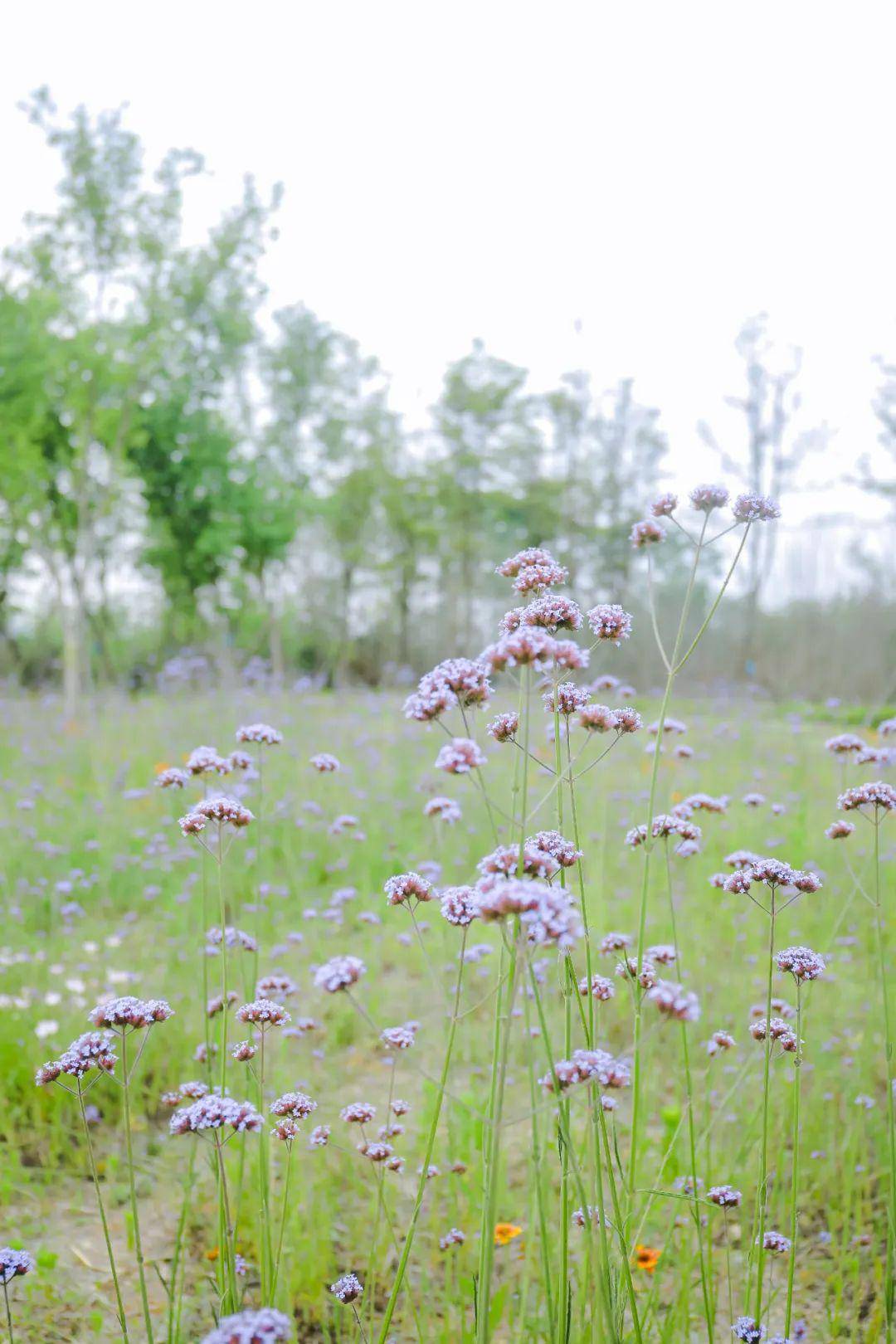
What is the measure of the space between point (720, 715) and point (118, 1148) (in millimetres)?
8870

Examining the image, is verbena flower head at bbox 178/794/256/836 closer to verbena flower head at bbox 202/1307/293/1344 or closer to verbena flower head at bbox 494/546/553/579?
verbena flower head at bbox 494/546/553/579

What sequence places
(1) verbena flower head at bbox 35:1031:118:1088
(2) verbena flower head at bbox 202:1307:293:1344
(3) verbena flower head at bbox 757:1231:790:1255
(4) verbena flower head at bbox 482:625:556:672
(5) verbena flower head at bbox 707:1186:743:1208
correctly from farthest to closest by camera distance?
1. (3) verbena flower head at bbox 757:1231:790:1255
2. (5) verbena flower head at bbox 707:1186:743:1208
3. (1) verbena flower head at bbox 35:1031:118:1088
4. (4) verbena flower head at bbox 482:625:556:672
5. (2) verbena flower head at bbox 202:1307:293:1344

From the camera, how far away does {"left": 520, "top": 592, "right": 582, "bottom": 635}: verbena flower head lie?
5.06ft

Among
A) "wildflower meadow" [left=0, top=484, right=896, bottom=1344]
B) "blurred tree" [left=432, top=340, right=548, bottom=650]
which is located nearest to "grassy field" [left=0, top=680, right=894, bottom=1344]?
"wildflower meadow" [left=0, top=484, right=896, bottom=1344]

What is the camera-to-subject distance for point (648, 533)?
6.21 feet

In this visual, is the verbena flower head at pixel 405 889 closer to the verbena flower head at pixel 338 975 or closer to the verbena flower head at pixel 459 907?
the verbena flower head at pixel 459 907

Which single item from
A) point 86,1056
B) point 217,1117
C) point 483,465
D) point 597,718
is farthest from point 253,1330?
point 483,465

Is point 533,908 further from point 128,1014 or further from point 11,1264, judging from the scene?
point 11,1264

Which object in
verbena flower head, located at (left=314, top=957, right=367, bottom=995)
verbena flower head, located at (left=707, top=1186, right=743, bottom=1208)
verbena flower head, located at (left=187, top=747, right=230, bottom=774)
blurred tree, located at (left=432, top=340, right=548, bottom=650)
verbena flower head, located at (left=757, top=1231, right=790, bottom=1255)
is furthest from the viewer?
blurred tree, located at (left=432, top=340, right=548, bottom=650)

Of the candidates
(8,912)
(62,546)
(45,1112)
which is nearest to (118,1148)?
(45,1112)

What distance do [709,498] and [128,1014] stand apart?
1458mm

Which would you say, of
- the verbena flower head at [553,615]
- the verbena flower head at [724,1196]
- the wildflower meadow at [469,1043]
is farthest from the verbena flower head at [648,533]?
the verbena flower head at [724,1196]

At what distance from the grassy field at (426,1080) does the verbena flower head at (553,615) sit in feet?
0.56

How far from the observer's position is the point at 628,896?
5.20m
